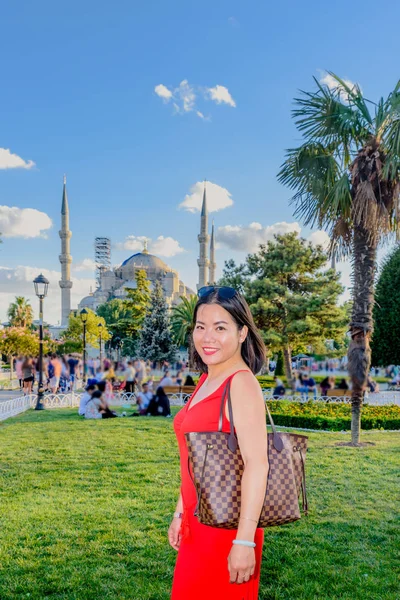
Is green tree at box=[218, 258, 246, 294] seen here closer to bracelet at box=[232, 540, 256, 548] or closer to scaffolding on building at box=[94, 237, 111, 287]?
bracelet at box=[232, 540, 256, 548]

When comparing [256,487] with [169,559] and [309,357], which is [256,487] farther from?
[169,559]

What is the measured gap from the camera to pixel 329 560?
184 inches

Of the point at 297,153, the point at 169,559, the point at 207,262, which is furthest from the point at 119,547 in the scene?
the point at 207,262

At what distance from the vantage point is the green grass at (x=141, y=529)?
416 centimetres

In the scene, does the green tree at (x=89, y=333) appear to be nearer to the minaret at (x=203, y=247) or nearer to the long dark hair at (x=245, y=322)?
the long dark hair at (x=245, y=322)

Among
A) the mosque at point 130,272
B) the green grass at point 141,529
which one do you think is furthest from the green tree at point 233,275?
the mosque at point 130,272

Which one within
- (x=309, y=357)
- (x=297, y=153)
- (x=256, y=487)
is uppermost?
(x=297, y=153)

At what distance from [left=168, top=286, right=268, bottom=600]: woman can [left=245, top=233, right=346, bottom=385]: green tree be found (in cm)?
66

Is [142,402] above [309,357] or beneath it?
beneath

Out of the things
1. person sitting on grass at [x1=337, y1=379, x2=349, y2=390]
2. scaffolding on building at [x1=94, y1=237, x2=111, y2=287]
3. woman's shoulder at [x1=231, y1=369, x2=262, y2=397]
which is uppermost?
scaffolding on building at [x1=94, y1=237, x2=111, y2=287]

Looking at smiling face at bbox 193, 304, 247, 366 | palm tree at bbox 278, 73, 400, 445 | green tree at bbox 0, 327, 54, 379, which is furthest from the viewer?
palm tree at bbox 278, 73, 400, 445

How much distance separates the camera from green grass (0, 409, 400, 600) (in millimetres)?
4160

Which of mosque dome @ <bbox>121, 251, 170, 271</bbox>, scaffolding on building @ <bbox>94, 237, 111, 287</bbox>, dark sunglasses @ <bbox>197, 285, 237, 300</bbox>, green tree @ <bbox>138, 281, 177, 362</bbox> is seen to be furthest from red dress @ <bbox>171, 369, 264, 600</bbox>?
scaffolding on building @ <bbox>94, 237, 111, 287</bbox>

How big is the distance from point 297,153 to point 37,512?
768 cm
